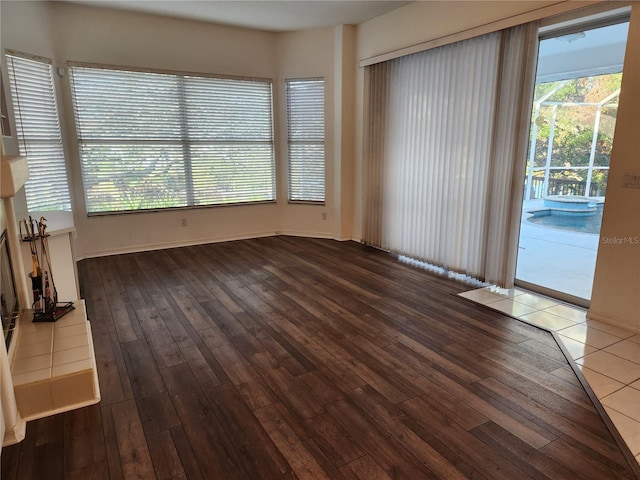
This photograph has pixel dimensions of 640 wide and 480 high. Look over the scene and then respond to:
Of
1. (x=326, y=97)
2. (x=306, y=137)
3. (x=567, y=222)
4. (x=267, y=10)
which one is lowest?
(x=567, y=222)

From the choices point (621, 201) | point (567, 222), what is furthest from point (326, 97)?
point (621, 201)

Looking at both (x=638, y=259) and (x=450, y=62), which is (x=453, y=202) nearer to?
(x=450, y=62)

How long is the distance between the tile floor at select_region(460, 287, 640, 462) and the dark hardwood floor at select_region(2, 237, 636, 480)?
114mm

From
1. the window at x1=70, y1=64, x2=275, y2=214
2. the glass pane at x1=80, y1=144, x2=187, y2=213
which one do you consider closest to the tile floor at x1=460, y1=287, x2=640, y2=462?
the window at x1=70, y1=64, x2=275, y2=214

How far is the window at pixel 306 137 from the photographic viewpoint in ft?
19.4

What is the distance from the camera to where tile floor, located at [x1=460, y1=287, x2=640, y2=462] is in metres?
2.19

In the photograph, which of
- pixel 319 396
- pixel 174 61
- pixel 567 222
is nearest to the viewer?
pixel 319 396

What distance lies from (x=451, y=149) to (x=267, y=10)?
2.72 m

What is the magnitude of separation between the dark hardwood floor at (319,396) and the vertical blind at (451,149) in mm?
726

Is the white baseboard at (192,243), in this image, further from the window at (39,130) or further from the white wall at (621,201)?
the white wall at (621,201)

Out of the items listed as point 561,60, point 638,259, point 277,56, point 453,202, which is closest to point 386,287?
point 453,202

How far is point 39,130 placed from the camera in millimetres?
4473

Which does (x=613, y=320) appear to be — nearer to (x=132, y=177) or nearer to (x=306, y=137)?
(x=306, y=137)

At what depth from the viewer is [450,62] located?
13.7ft
